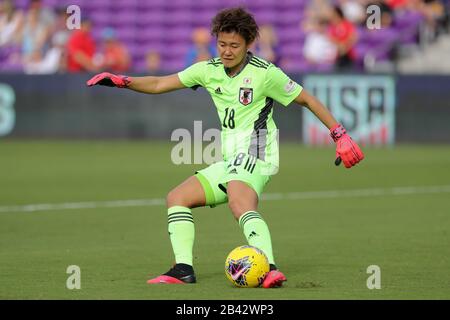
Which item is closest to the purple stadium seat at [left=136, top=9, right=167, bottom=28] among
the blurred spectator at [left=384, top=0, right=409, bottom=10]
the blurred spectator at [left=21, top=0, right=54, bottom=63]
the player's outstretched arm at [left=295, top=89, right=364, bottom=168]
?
the blurred spectator at [left=21, top=0, right=54, bottom=63]

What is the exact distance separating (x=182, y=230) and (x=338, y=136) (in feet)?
4.47

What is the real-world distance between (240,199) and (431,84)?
14403mm

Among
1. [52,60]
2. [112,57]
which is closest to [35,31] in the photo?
[52,60]

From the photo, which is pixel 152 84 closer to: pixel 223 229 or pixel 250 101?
pixel 250 101

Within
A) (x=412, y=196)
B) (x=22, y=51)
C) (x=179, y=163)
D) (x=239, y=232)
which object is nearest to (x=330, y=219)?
(x=239, y=232)

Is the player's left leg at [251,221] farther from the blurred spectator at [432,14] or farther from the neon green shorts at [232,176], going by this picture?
the blurred spectator at [432,14]

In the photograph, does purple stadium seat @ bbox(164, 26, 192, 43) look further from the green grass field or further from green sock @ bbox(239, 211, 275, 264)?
green sock @ bbox(239, 211, 275, 264)

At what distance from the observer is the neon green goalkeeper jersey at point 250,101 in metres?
8.55

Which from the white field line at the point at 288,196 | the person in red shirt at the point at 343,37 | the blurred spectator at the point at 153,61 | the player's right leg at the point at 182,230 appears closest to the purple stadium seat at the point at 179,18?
the blurred spectator at the point at 153,61

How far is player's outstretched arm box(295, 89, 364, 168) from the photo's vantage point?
8352 millimetres

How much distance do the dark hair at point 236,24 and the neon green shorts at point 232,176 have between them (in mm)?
907

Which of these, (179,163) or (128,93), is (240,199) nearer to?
(179,163)

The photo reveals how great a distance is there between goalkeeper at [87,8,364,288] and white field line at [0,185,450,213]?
534cm
